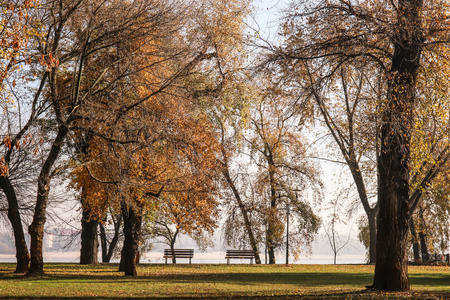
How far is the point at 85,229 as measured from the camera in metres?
24.4

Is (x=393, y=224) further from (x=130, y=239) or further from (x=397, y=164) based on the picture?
(x=130, y=239)

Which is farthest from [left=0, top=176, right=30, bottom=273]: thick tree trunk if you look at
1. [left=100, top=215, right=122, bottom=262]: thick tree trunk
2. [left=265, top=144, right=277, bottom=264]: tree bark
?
[left=100, top=215, right=122, bottom=262]: thick tree trunk

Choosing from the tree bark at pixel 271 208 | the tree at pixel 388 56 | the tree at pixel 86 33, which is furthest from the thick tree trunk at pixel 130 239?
the tree bark at pixel 271 208

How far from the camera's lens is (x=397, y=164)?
12578mm

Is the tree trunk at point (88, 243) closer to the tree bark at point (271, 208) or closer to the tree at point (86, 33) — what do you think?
the tree at point (86, 33)

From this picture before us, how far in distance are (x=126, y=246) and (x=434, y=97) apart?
38.9 feet

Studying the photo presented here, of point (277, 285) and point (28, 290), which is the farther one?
point (277, 285)

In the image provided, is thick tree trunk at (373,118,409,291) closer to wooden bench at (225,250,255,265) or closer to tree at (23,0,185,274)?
tree at (23,0,185,274)

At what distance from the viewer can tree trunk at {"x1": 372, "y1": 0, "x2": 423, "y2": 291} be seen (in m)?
11.9

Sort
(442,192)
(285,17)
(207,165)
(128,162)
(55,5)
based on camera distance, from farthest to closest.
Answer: (442,192), (207,165), (128,162), (55,5), (285,17)

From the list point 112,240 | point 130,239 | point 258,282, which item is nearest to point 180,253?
point 112,240

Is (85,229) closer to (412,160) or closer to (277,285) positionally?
(277,285)

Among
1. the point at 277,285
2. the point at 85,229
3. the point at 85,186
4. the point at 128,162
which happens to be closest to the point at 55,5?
the point at 128,162

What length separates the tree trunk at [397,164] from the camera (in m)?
11.9
